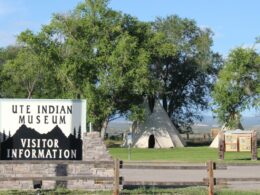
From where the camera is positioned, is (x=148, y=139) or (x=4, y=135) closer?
(x=4, y=135)

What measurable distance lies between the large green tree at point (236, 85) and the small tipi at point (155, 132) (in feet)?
31.6

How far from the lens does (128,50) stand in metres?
57.4

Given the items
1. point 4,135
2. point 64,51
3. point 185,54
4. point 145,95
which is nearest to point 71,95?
point 64,51

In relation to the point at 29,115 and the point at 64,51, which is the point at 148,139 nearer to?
the point at 64,51

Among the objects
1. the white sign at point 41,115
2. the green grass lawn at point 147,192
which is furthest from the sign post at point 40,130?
the green grass lawn at point 147,192

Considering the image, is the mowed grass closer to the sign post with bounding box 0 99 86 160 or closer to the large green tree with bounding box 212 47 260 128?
the large green tree with bounding box 212 47 260 128

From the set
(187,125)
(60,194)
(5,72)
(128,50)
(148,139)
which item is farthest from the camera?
(187,125)

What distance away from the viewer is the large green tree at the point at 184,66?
237 ft

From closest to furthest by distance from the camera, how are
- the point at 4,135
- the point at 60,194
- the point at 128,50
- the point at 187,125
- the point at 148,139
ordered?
the point at 60,194
the point at 4,135
the point at 128,50
the point at 148,139
the point at 187,125

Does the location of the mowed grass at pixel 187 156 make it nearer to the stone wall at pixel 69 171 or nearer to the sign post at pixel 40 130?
the stone wall at pixel 69 171

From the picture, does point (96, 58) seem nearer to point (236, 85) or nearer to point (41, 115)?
point (236, 85)

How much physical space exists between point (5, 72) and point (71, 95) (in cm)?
1470

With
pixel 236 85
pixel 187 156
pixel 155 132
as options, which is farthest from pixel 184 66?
pixel 187 156

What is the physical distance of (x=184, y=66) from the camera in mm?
73438
